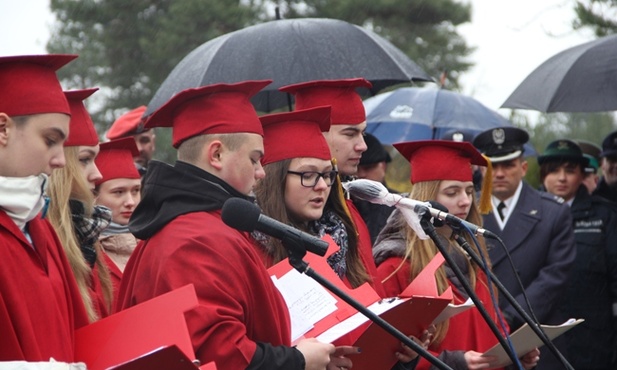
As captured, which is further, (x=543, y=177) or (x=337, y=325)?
(x=543, y=177)

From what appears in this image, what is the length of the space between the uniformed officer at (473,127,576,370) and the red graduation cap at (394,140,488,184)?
121 centimetres

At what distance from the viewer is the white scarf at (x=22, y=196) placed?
135 inches

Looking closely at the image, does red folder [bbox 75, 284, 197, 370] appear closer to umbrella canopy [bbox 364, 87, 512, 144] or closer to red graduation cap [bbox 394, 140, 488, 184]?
red graduation cap [bbox 394, 140, 488, 184]

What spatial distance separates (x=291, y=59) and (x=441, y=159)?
1323 millimetres

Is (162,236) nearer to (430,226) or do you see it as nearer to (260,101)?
(430,226)

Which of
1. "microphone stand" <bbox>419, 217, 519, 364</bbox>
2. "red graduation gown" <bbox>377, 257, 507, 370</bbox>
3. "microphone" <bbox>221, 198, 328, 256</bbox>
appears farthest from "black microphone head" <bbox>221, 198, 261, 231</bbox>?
"red graduation gown" <bbox>377, 257, 507, 370</bbox>

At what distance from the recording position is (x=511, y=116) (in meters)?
30.2

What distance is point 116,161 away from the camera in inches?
260

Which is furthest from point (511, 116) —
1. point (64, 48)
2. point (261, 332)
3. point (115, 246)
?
point (261, 332)

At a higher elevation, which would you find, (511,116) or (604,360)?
(604,360)

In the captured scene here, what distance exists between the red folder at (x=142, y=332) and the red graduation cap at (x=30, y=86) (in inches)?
28.6

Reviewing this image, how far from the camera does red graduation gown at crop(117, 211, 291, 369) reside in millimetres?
3865

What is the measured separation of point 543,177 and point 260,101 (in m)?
3.27

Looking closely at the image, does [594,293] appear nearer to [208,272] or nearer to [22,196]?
[208,272]
